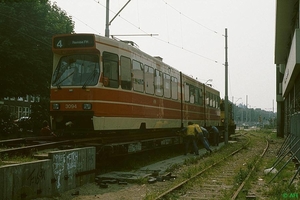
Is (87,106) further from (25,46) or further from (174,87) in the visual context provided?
(25,46)

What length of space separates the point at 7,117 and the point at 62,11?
1000 cm

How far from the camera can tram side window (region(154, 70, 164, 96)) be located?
630 inches

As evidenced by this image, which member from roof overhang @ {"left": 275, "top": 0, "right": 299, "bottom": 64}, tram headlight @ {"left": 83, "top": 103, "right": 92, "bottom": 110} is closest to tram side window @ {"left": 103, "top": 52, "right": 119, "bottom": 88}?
tram headlight @ {"left": 83, "top": 103, "right": 92, "bottom": 110}

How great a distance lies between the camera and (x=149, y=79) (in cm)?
1523

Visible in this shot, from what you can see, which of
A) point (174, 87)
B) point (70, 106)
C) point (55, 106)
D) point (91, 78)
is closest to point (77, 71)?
point (91, 78)

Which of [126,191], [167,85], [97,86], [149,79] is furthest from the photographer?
[167,85]

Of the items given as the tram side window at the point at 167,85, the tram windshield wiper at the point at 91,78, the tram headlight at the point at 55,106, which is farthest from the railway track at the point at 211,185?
the tram headlight at the point at 55,106

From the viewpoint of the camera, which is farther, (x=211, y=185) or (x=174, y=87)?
(x=174, y=87)

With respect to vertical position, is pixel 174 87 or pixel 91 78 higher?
pixel 174 87

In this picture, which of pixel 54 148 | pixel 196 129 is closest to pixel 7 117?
pixel 196 129

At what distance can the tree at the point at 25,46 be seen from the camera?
2750 centimetres

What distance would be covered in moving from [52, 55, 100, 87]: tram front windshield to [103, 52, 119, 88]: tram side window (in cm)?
26

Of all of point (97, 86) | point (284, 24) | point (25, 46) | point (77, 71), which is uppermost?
point (284, 24)

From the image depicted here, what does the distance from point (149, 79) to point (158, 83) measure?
114 cm
